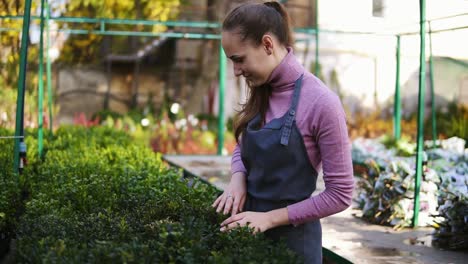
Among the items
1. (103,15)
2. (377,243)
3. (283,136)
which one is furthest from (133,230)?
(103,15)

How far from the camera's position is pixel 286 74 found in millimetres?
2697

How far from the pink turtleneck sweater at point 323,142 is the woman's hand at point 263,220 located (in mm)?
27

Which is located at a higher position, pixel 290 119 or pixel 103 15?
pixel 103 15

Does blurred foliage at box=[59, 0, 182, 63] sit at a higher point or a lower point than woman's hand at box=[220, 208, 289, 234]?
higher

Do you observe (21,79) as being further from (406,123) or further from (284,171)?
(406,123)

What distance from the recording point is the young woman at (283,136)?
2.57 meters

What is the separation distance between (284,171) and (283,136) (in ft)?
0.44

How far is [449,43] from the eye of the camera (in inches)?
488

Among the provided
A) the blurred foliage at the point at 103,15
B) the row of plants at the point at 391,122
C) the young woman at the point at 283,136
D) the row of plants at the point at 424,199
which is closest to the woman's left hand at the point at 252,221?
the young woman at the point at 283,136

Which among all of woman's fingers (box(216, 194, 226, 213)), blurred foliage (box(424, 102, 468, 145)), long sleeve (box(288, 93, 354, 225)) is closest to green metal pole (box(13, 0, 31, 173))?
woman's fingers (box(216, 194, 226, 213))

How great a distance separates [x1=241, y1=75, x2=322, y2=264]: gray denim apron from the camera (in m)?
2.64

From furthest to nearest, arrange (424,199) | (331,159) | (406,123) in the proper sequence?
(406,123)
(424,199)
(331,159)

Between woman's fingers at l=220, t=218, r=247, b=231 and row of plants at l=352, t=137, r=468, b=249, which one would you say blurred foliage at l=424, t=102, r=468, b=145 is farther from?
woman's fingers at l=220, t=218, r=247, b=231

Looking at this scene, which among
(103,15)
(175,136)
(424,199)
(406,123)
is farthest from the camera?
(406,123)
